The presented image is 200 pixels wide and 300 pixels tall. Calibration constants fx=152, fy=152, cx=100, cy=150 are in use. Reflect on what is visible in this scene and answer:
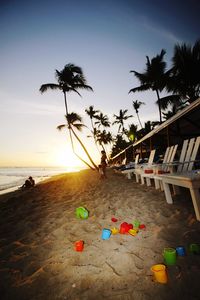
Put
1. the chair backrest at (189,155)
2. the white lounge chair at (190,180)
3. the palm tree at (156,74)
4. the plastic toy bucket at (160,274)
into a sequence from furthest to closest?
the palm tree at (156,74)
the chair backrest at (189,155)
the white lounge chair at (190,180)
the plastic toy bucket at (160,274)

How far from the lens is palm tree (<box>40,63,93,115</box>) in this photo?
17.9 meters

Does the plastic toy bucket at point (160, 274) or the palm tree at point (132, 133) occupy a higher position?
the palm tree at point (132, 133)

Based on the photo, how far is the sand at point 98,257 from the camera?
1.72 m

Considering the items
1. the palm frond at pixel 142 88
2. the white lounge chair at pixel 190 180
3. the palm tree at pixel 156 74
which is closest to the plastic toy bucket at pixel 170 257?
the white lounge chair at pixel 190 180

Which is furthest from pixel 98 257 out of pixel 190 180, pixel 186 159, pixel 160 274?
pixel 186 159

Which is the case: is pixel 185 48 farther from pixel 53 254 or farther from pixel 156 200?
pixel 53 254

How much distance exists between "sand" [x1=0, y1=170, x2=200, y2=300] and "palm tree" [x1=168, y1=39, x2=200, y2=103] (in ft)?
39.4

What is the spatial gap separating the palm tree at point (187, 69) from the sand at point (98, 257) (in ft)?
39.4

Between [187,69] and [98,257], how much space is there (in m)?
14.9

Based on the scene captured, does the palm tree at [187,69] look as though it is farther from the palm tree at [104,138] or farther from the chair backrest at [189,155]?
the palm tree at [104,138]

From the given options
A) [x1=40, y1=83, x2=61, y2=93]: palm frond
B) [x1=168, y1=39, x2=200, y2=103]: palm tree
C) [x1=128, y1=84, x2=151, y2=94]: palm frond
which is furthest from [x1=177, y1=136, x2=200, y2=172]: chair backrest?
[x1=40, y1=83, x2=61, y2=93]: palm frond

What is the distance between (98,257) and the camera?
2246 millimetres

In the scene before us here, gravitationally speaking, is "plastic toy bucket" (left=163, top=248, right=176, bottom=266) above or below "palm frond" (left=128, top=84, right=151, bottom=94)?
below

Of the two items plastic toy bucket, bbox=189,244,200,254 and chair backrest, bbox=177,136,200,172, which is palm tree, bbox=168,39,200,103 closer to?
chair backrest, bbox=177,136,200,172
